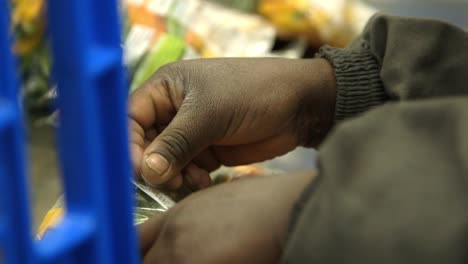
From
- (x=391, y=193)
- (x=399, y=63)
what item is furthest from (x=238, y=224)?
(x=399, y=63)

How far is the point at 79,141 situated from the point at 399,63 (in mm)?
316

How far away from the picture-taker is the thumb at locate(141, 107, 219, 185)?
56 centimetres

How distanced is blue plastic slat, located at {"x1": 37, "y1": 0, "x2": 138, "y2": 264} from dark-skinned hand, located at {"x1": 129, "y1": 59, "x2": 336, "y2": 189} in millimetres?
253

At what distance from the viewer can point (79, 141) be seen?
0.30m

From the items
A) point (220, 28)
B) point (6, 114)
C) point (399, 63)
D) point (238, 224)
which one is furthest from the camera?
point (220, 28)

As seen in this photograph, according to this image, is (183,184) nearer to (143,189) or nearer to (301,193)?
(143,189)

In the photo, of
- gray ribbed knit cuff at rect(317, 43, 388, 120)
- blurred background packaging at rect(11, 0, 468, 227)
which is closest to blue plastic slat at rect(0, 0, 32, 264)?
gray ribbed knit cuff at rect(317, 43, 388, 120)

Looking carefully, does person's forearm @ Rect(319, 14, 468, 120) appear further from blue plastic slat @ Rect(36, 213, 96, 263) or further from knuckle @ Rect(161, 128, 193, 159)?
blue plastic slat @ Rect(36, 213, 96, 263)

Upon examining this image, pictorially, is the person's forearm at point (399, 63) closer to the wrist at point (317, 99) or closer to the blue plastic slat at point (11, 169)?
the wrist at point (317, 99)

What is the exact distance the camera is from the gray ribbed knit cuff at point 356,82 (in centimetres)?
60

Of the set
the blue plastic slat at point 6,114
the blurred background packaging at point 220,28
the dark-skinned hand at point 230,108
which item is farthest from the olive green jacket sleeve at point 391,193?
the blurred background packaging at point 220,28

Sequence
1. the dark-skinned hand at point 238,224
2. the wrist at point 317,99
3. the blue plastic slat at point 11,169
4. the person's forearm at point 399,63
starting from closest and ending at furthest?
the blue plastic slat at point 11,169, the dark-skinned hand at point 238,224, the person's forearm at point 399,63, the wrist at point 317,99

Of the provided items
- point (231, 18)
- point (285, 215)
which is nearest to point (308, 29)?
point (231, 18)

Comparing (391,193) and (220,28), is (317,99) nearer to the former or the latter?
(391,193)
